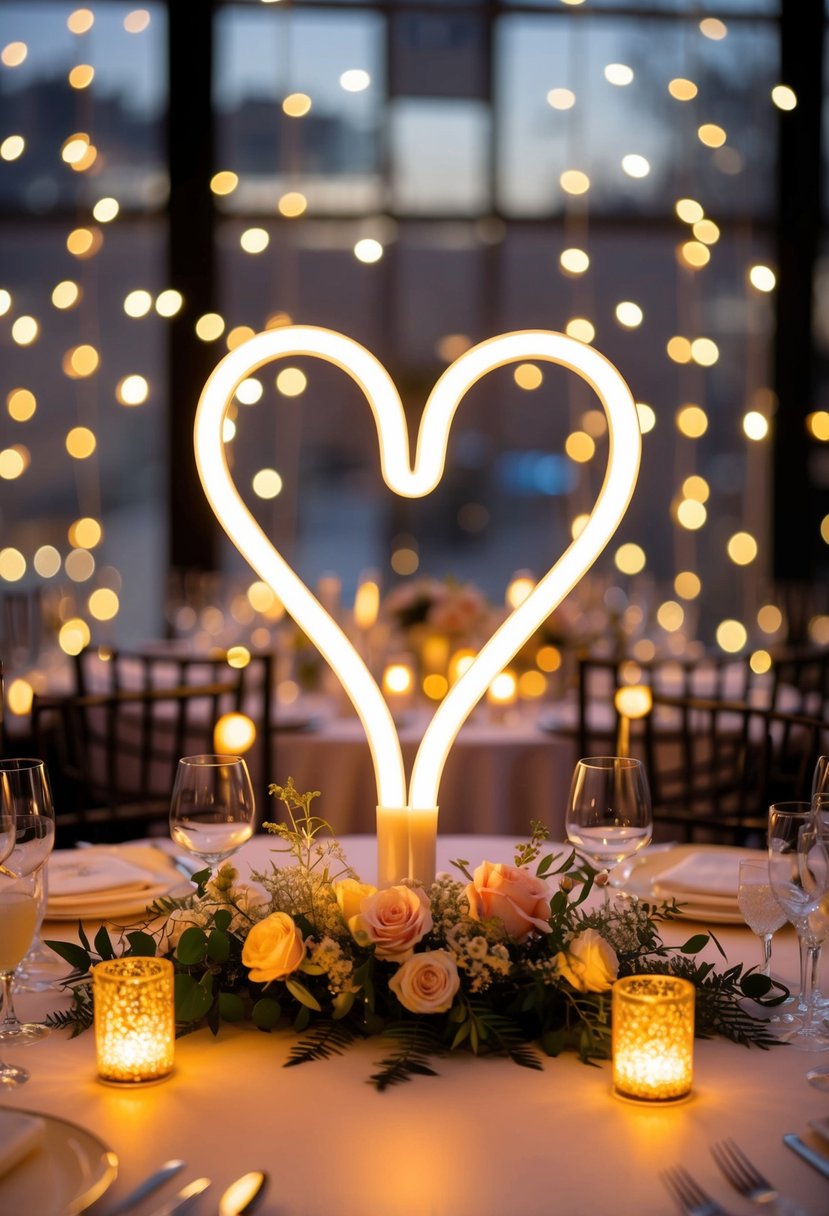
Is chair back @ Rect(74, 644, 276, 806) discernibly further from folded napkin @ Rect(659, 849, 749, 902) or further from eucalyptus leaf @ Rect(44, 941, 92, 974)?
eucalyptus leaf @ Rect(44, 941, 92, 974)

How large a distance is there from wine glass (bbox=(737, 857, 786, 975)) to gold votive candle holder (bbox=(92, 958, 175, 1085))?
594 millimetres

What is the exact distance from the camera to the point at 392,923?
52.4 inches

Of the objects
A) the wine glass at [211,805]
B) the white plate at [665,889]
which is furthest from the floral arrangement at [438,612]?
the wine glass at [211,805]

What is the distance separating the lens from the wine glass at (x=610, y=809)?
1.53 meters

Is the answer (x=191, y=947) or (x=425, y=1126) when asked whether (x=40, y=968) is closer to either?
(x=191, y=947)

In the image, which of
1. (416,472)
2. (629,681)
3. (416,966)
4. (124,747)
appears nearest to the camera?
(416,966)

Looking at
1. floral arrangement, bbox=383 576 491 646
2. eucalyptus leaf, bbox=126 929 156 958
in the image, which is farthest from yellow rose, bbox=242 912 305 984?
floral arrangement, bbox=383 576 491 646

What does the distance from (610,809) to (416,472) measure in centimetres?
42

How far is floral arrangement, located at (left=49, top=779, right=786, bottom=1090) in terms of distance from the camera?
4.33 feet

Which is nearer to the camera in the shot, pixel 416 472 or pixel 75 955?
pixel 75 955

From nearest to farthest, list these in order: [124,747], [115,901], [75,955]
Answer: [75,955]
[115,901]
[124,747]

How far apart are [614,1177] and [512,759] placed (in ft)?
7.87

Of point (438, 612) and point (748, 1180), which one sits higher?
point (438, 612)

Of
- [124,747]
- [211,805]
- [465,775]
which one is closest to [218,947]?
[211,805]
